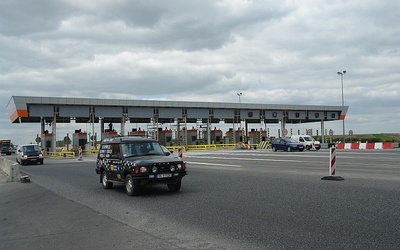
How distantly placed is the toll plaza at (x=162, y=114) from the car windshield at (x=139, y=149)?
38.9 metres

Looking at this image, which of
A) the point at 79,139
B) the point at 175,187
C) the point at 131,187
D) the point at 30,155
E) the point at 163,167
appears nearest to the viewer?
the point at 163,167

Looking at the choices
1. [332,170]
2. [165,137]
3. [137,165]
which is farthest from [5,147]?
[332,170]

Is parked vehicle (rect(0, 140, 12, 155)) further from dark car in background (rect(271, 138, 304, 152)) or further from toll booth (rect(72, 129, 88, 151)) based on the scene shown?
dark car in background (rect(271, 138, 304, 152))

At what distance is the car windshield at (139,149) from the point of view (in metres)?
13.2

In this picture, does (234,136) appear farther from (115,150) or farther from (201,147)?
(115,150)

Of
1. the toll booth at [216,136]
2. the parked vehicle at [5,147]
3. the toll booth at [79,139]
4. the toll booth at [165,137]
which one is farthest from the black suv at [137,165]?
the parked vehicle at [5,147]

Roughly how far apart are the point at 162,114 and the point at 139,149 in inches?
1860

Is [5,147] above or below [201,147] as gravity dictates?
below

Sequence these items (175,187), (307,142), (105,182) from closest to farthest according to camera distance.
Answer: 1. (175,187)
2. (105,182)
3. (307,142)

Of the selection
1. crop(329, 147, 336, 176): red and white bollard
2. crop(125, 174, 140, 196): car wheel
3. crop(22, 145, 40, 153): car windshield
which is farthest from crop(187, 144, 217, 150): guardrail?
crop(125, 174, 140, 196): car wheel

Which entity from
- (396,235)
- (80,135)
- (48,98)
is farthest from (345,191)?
(80,135)

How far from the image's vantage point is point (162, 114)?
60.5m

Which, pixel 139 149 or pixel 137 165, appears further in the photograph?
pixel 139 149

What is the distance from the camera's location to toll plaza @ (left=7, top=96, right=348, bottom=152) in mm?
51844
